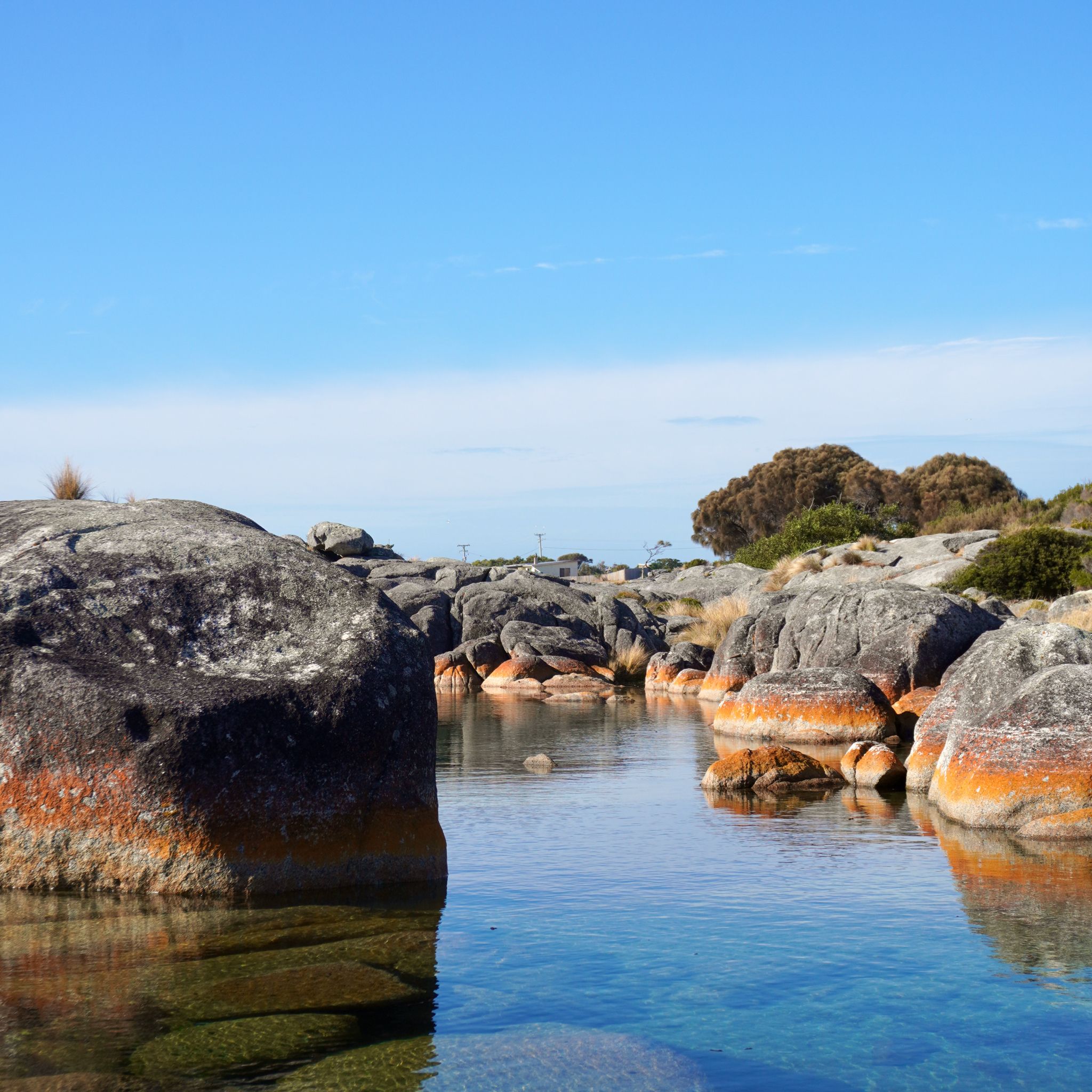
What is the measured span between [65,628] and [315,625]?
74.0 inches

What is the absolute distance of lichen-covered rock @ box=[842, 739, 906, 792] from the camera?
650 inches

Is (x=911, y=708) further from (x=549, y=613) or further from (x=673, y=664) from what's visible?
(x=549, y=613)

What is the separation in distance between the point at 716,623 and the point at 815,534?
54.3ft

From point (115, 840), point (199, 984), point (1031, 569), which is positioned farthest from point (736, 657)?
point (199, 984)

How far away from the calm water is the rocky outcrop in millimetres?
650

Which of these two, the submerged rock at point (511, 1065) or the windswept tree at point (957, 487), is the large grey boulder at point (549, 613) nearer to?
the windswept tree at point (957, 487)

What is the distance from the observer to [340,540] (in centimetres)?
5400

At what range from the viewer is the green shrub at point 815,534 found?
5631 cm

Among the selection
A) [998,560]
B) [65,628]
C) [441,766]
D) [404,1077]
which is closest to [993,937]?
[404,1077]

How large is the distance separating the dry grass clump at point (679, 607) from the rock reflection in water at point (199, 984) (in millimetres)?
38423

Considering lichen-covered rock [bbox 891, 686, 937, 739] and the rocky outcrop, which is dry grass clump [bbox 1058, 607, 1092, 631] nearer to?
lichen-covered rock [bbox 891, 686, 937, 739]

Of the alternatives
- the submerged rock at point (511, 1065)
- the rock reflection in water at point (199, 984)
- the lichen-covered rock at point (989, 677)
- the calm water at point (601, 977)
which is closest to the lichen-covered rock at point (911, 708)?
the lichen-covered rock at point (989, 677)

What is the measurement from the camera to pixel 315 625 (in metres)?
10.1

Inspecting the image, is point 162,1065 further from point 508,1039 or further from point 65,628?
point 65,628
